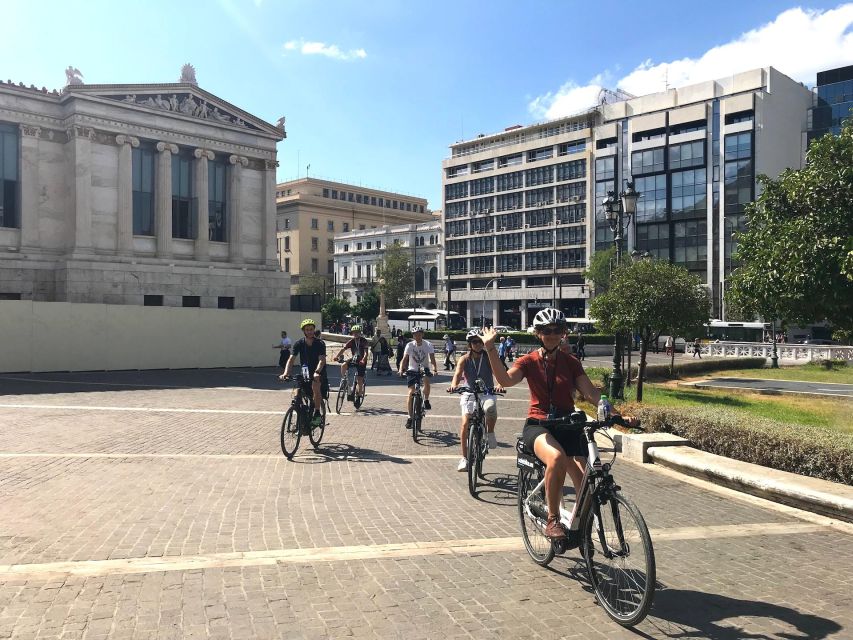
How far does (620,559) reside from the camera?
4160mm

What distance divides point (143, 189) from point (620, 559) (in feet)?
121

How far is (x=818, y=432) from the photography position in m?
8.86

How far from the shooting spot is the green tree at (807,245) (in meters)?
10.5

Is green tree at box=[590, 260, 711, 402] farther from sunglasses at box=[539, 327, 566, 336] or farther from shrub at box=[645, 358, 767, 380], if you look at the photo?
sunglasses at box=[539, 327, 566, 336]

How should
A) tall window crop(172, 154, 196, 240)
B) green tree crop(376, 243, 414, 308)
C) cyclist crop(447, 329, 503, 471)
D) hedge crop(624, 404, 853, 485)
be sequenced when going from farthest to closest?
green tree crop(376, 243, 414, 308)
tall window crop(172, 154, 196, 240)
cyclist crop(447, 329, 503, 471)
hedge crop(624, 404, 853, 485)

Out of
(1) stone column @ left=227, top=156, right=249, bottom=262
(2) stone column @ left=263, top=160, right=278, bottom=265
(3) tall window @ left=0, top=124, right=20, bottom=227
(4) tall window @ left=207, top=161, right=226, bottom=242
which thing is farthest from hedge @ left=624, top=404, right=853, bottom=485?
Result: (3) tall window @ left=0, top=124, right=20, bottom=227

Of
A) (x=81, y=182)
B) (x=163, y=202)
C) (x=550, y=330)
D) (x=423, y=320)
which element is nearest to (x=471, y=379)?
(x=550, y=330)

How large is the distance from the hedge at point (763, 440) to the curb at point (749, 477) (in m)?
0.32

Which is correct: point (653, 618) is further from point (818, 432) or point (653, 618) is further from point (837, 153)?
point (837, 153)

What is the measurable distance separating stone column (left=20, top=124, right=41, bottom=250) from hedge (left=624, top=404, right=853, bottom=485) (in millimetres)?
32197

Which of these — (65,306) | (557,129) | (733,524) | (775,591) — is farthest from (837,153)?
(557,129)

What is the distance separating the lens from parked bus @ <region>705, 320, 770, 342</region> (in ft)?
182

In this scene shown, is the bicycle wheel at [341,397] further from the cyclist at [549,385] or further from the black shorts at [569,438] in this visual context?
the black shorts at [569,438]

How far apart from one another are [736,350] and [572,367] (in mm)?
44158
